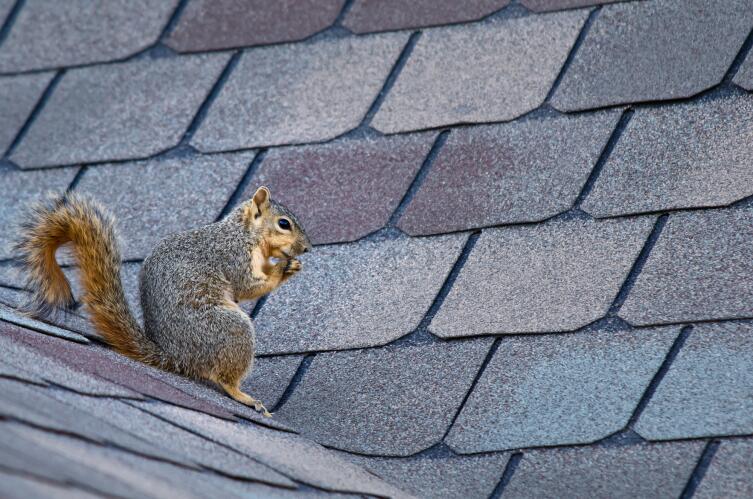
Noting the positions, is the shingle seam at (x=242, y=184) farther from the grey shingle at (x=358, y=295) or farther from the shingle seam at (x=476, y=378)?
the shingle seam at (x=476, y=378)

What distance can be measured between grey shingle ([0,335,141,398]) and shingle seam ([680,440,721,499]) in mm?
906

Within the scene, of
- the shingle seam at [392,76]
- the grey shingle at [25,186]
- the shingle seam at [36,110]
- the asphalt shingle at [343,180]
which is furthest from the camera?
the shingle seam at [36,110]

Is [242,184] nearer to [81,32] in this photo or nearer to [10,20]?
[81,32]

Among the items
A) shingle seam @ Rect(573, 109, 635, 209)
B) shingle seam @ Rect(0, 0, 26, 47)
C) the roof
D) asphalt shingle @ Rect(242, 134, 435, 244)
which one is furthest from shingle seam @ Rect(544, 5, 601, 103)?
shingle seam @ Rect(0, 0, 26, 47)

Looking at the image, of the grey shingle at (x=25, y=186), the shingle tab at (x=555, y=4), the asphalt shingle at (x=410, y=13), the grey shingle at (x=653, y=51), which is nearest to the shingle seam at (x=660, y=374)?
the grey shingle at (x=653, y=51)

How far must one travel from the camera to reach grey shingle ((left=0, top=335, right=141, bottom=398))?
1786 mm

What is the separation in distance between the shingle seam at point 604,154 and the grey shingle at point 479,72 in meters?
0.18

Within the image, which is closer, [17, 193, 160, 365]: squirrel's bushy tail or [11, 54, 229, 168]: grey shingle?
[17, 193, 160, 365]: squirrel's bushy tail

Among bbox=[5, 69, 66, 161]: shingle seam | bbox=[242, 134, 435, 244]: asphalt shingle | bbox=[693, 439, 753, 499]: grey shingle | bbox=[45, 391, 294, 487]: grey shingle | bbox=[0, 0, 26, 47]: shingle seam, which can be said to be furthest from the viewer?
bbox=[0, 0, 26, 47]: shingle seam

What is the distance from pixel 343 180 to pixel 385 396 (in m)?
0.56

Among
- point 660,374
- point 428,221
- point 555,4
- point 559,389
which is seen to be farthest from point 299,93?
point 660,374

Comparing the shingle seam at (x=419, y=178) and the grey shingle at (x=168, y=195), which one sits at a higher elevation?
the shingle seam at (x=419, y=178)

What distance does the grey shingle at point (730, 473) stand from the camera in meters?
1.97

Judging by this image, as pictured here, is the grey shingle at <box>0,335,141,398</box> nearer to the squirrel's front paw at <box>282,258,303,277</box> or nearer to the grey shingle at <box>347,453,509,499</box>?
the grey shingle at <box>347,453,509,499</box>
